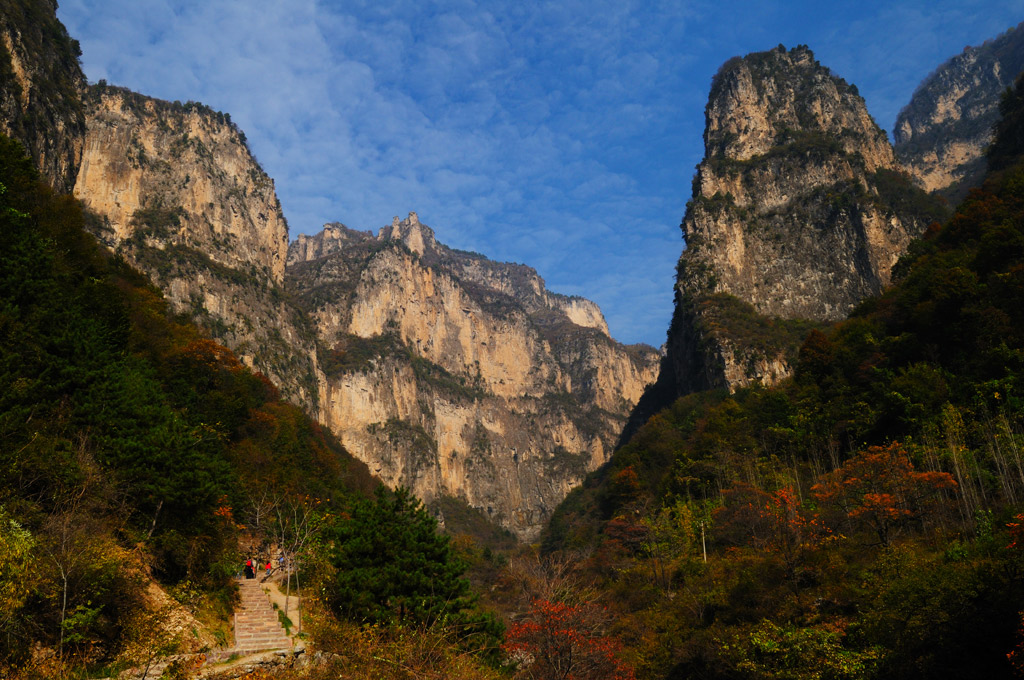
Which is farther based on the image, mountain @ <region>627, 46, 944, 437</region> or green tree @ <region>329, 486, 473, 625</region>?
mountain @ <region>627, 46, 944, 437</region>

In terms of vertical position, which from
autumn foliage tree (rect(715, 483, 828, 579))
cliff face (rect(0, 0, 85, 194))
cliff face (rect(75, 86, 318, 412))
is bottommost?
autumn foliage tree (rect(715, 483, 828, 579))

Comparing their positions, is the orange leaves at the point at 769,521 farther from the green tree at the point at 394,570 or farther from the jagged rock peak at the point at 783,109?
the jagged rock peak at the point at 783,109

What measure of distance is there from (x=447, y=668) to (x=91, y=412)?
45.8 feet

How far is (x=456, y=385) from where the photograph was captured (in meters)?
153

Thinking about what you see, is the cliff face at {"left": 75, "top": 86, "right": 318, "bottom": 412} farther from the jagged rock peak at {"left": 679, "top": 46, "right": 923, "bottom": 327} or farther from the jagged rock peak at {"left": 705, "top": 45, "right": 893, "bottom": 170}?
the jagged rock peak at {"left": 705, "top": 45, "right": 893, "bottom": 170}

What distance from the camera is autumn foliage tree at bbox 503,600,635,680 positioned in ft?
69.7

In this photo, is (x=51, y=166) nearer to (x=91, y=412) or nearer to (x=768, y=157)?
(x=91, y=412)

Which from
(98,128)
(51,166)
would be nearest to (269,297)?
(98,128)

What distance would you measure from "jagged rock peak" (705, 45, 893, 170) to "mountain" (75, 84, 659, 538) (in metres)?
77.9

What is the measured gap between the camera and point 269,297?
110 metres

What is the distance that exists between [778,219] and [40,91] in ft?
296

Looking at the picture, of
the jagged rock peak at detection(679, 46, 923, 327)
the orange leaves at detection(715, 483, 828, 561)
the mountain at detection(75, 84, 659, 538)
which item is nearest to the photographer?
the orange leaves at detection(715, 483, 828, 561)

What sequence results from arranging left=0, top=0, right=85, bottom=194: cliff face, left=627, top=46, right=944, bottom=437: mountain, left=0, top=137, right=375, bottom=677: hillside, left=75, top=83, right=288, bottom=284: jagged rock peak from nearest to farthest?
1. left=0, top=137, right=375, bottom=677: hillside
2. left=0, top=0, right=85, bottom=194: cliff face
3. left=627, top=46, right=944, bottom=437: mountain
4. left=75, top=83, right=288, bottom=284: jagged rock peak

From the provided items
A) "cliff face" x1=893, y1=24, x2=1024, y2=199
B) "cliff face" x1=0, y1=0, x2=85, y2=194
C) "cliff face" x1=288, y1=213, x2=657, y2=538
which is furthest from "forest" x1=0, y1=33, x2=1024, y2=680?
"cliff face" x1=893, y1=24, x2=1024, y2=199
